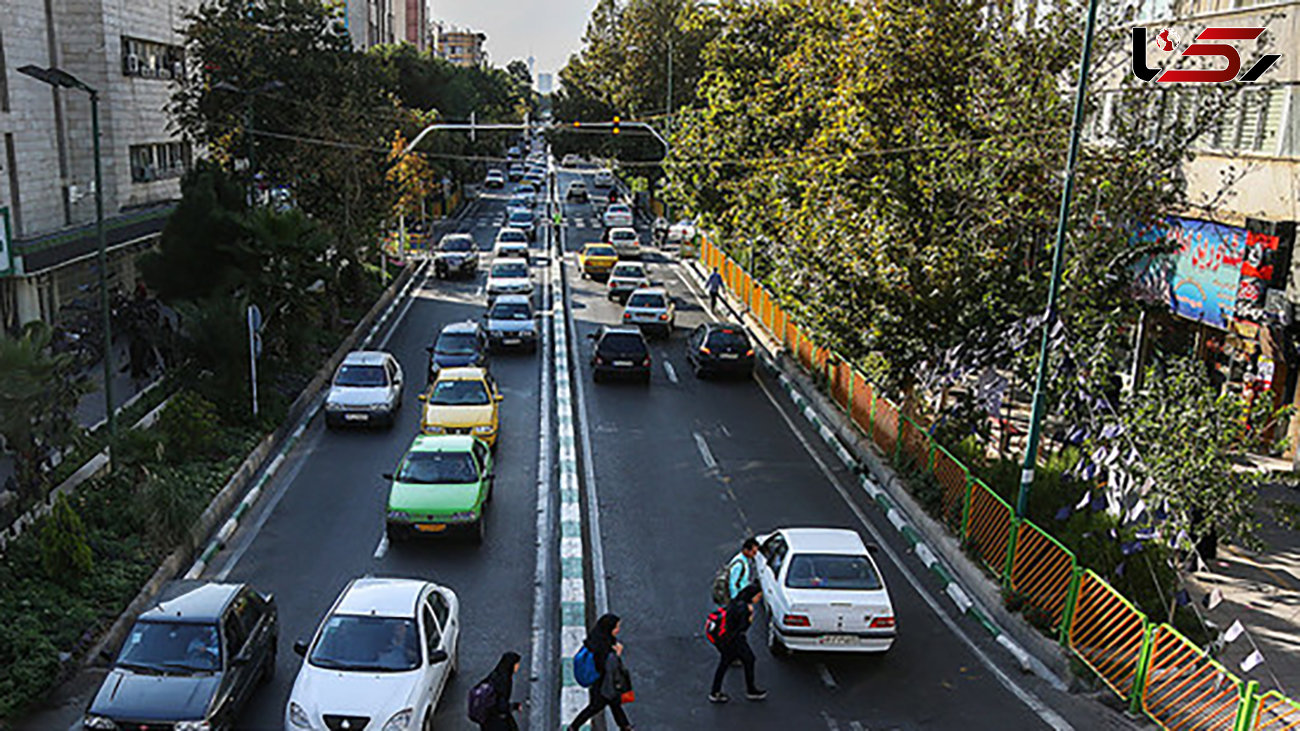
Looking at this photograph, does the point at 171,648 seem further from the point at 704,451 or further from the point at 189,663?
the point at 704,451

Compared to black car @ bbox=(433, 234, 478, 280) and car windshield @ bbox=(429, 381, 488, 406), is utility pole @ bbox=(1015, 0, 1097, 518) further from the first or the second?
black car @ bbox=(433, 234, 478, 280)

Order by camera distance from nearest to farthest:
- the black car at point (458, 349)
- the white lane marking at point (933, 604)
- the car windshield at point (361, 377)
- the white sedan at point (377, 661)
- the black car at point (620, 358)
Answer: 1. the white sedan at point (377, 661)
2. the white lane marking at point (933, 604)
3. the car windshield at point (361, 377)
4. the black car at point (458, 349)
5. the black car at point (620, 358)

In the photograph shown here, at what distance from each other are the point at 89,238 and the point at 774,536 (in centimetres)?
2179

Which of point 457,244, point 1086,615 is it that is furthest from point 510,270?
point 1086,615

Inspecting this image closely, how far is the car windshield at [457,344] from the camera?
89.6 ft

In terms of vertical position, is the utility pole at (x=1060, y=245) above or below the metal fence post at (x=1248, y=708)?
above

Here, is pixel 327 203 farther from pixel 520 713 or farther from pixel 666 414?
pixel 520 713

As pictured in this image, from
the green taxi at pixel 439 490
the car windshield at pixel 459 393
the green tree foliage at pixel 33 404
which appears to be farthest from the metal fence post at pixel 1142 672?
the green tree foliage at pixel 33 404

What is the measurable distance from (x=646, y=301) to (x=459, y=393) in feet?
41.3

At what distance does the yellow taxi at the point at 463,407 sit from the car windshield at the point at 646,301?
1133 centimetres

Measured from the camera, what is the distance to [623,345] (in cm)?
2812

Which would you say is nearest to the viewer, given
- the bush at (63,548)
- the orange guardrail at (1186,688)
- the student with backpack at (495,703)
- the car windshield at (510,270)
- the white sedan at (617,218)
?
the student with backpack at (495,703)

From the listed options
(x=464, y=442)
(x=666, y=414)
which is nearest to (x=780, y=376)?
(x=666, y=414)

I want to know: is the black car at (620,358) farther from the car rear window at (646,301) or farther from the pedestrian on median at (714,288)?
the pedestrian on median at (714,288)
